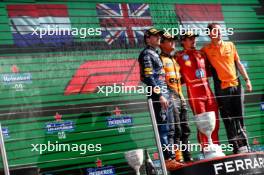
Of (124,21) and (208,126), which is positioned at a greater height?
(124,21)

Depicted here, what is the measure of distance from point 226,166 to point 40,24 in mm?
2871

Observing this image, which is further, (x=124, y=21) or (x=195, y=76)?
(x=124, y=21)

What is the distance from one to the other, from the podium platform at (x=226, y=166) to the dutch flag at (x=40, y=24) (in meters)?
2.29

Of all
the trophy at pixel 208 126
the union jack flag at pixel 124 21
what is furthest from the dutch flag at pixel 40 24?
the trophy at pixel 208 126

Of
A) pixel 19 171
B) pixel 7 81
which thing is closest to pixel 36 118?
pixel 7 81

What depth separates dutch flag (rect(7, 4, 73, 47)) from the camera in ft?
24.7

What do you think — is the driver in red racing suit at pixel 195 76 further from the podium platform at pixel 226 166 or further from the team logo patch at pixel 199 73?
the podium platform at pixel 226 166

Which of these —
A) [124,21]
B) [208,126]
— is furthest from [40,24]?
[208,126]

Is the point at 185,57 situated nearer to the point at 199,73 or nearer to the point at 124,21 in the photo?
the point at 199,73

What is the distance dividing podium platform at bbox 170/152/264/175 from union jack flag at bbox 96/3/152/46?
226cm

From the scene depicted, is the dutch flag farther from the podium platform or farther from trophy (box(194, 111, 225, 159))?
the podium platform

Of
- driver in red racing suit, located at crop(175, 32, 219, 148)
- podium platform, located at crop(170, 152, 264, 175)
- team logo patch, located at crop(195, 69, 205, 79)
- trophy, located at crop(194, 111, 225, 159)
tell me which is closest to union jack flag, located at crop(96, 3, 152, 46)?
driver in red racing suit, located at crop(175, 32, 219, 148)

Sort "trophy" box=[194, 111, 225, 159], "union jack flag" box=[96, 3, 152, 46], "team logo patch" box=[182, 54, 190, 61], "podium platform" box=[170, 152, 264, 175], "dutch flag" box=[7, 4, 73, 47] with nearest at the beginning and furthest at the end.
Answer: "podium platform" box=[170, 152, 264, 175] < "trophy" box=[194, 111, 225, 159] < "dutch flag" box=[7, 4, 73, 47] < "team logo patch" box=[182, 54, 190, 61] < "union jack flag" box=[96, 3, 152, 46]

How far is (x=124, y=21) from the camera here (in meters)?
8.38
